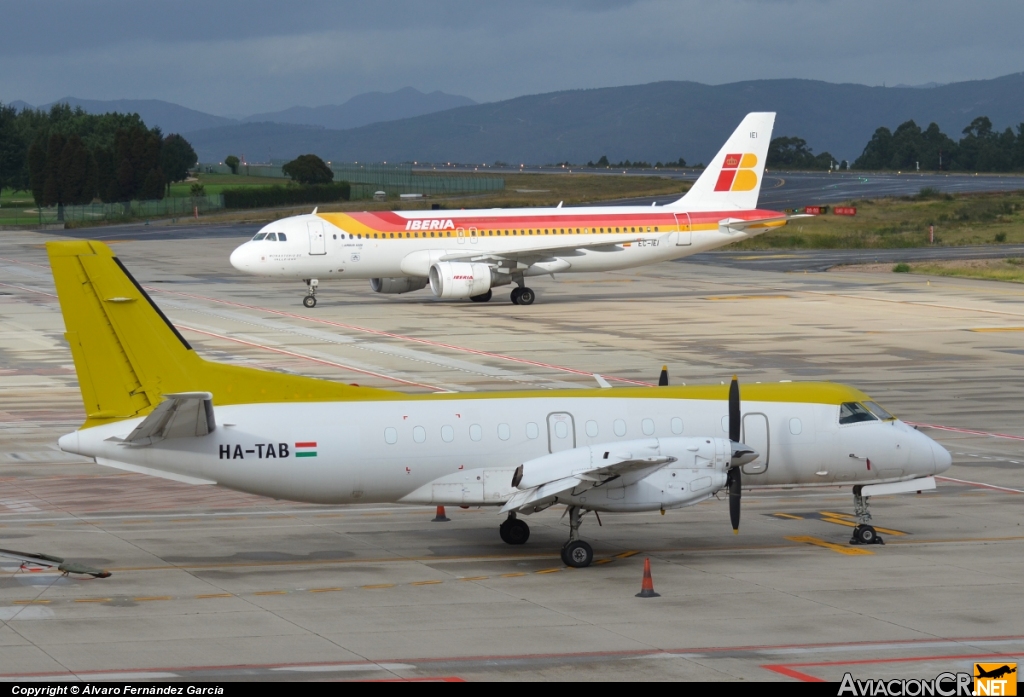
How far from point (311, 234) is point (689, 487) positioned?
37516 mm

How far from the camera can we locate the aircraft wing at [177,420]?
20.1 m

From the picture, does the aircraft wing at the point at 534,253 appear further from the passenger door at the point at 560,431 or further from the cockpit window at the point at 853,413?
the passenger door at the point at 560,431

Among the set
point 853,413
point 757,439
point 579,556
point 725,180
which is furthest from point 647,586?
point 725,180

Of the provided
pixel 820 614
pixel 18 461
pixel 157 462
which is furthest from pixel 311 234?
pixel 820 614

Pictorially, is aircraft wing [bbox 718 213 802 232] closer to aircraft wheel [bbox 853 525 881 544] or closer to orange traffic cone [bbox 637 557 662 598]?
aircraft wheel [bbox 853 525 881 544]

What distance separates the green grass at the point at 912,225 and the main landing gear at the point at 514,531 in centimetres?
6978

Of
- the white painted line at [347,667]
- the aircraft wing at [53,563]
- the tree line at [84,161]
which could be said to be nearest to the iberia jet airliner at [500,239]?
the aircraft wing at [53,563]

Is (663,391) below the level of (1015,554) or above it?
above

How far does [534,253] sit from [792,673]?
42034mm

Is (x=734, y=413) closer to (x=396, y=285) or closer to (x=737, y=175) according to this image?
(x=396, y=285)

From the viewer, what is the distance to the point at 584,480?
794 inches

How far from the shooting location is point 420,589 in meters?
19.8

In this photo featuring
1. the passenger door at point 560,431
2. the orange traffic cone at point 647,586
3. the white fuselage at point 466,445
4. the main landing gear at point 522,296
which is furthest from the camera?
the main landing gear at point 522,296

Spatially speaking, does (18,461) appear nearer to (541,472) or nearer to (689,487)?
(541,472)
